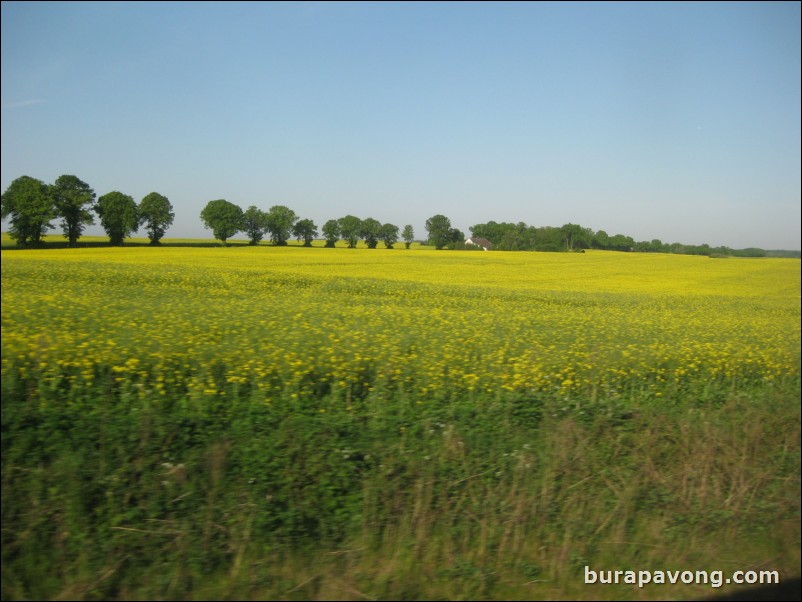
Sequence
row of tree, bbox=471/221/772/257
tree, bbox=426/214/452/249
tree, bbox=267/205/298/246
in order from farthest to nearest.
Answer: row of tree, bbox=471/221/772/257 → tree, bbox=426/214/452/249 → tree, bbox=267/205/298/246

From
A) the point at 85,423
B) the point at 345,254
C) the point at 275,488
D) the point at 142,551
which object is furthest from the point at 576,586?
the point at 345,254

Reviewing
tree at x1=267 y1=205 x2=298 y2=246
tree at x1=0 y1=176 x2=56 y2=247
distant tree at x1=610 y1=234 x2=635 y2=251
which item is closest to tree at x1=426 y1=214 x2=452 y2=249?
tree at x1=267 y1=205 x2=298 y2=246

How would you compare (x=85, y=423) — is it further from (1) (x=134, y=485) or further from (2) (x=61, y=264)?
(2) (x=61, y=264)

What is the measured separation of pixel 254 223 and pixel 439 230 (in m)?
5.60

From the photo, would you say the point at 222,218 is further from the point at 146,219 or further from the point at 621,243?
the point at 621,243

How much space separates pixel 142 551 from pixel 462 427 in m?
2.30

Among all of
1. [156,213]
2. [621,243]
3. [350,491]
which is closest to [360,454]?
[350,491]

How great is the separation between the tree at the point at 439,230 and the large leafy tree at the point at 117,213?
21.3 feet

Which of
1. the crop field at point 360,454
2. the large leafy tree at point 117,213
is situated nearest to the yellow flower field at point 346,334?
the crop field at point 360,454

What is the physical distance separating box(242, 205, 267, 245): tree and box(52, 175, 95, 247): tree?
1958 millimetres

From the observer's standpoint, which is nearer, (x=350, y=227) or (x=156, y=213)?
(x=156, y=213)

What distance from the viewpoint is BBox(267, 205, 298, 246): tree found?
25.1ft

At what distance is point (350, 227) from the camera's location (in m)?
9.71

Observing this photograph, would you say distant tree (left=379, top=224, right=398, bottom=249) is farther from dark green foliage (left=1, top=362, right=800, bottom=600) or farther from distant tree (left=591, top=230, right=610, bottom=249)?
distant tree (left=591, top=230, right=610, bottom=249)
